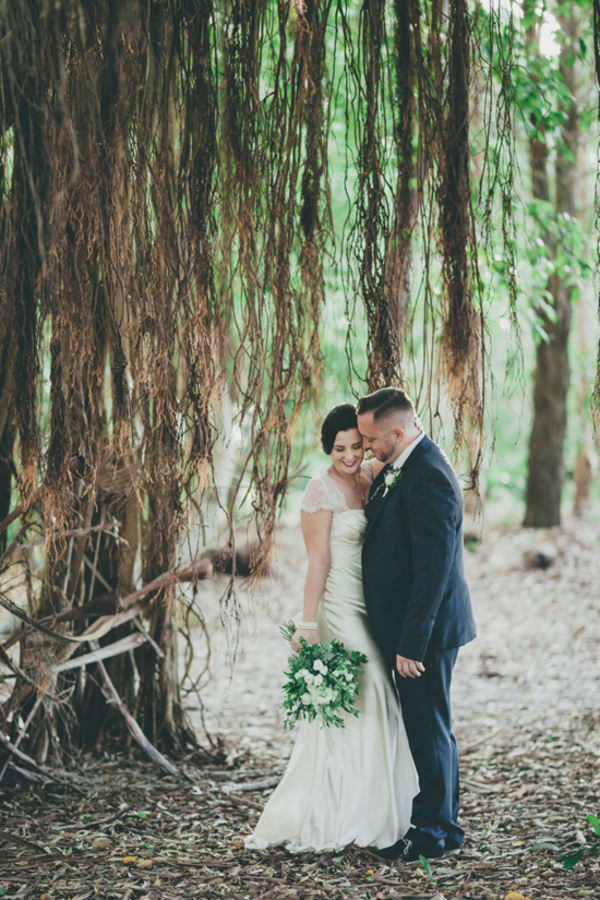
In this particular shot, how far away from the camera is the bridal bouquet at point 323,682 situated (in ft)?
10.7

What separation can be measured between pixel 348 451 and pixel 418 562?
546mm

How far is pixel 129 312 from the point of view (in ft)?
9.29

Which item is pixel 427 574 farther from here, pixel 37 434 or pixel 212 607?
pixel 212 607

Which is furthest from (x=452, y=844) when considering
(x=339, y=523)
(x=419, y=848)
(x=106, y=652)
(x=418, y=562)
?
(x=106, y=652)

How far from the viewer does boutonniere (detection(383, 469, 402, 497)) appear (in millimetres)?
3342

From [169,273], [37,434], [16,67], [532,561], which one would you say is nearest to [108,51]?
[16,67]

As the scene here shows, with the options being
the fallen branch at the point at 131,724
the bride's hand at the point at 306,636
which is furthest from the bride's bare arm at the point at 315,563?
the fallen branch at the point at 131,724

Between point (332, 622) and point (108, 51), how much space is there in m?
2.19

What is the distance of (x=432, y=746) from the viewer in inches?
130

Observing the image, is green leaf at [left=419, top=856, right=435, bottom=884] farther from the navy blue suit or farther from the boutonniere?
the boutonniere

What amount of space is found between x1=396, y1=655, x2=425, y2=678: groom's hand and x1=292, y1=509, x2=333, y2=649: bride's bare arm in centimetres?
37

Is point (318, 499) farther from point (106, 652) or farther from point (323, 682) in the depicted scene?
point (106, 652)

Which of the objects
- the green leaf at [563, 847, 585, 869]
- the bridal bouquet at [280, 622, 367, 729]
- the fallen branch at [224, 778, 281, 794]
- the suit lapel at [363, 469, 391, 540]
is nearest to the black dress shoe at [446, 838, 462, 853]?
the green leaf at [563, 847, 585, 869]

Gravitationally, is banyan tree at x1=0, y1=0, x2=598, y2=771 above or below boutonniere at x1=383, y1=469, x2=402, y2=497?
above
